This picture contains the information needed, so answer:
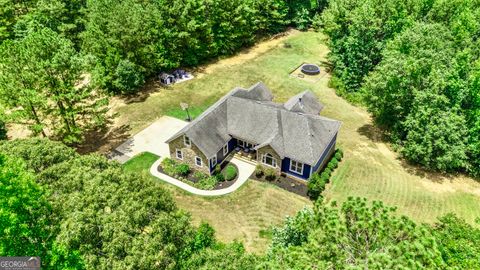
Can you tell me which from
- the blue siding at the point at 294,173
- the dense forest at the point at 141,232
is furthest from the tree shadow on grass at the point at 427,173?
the dense forest at the point at 141,232

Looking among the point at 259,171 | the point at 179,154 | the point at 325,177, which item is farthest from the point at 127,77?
the point at 325,177

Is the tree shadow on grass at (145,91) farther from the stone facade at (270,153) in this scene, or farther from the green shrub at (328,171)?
the green shrub at (328,171)

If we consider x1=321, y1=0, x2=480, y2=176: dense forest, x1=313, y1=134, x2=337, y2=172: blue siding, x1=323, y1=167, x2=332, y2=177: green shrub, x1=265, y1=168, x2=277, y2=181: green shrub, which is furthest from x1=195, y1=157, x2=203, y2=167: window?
x1=321, y1=0, x2=480, y2=176: dense forest

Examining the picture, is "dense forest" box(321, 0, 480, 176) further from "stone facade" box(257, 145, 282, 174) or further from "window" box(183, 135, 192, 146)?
"window" box(183, 135, 192, 146)

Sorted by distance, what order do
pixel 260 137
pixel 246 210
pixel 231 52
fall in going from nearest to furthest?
pixel 246 210
pixel 260 137
pixel 231 52

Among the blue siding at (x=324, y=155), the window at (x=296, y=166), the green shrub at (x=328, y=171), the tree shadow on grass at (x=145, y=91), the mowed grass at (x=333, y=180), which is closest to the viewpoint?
the mowed grass at (x=333, y=180)

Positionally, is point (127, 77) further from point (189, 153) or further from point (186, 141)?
point (189, 153)

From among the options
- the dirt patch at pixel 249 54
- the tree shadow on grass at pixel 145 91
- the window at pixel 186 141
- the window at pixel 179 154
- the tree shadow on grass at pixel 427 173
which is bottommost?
the tree shadow on grass at pixel 427 173

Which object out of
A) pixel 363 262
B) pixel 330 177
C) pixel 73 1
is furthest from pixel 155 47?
pixel 363 262
